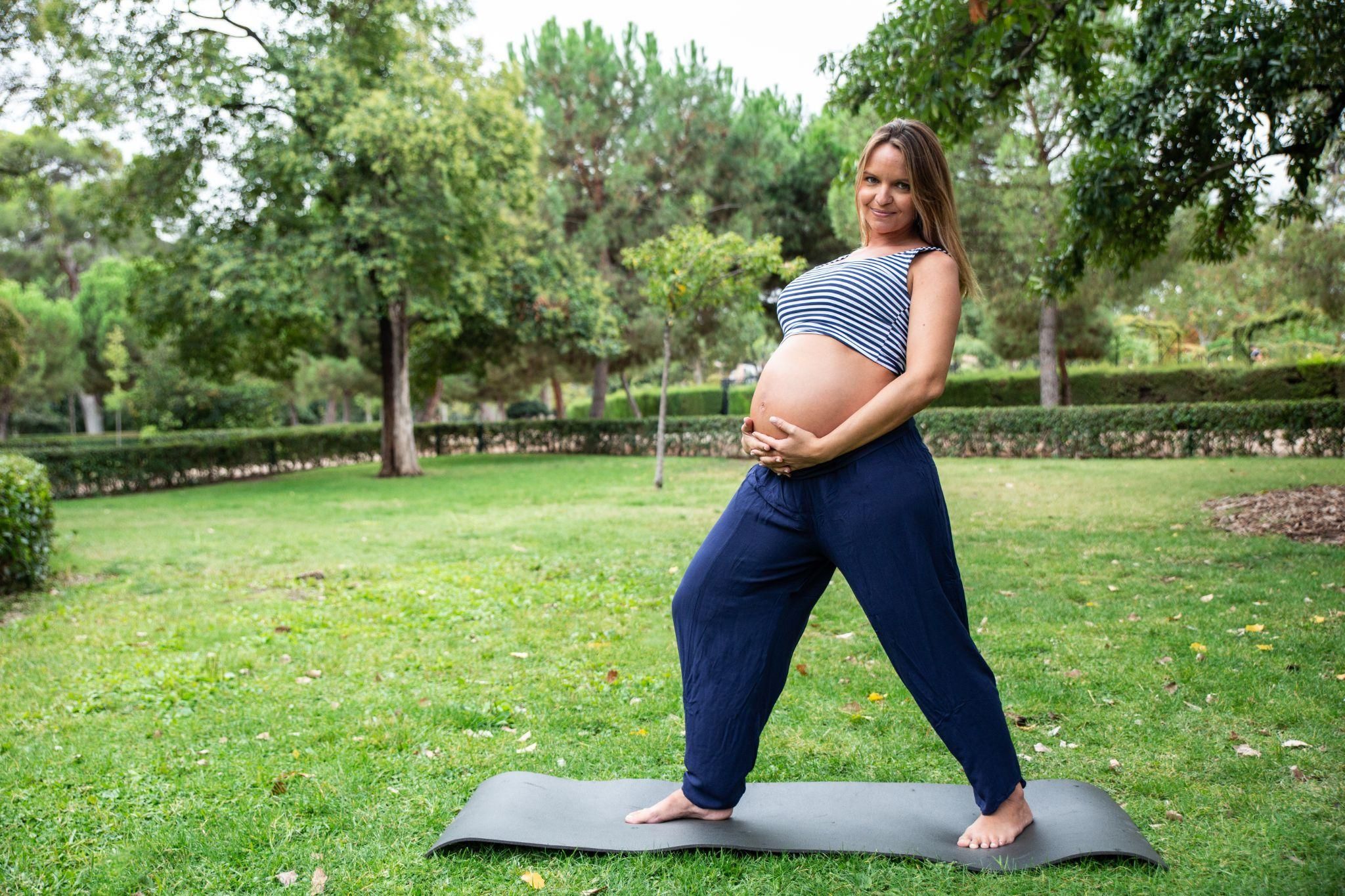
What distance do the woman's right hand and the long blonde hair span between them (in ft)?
2.07

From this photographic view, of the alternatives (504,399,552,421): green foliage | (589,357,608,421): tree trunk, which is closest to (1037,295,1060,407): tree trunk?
(589,357,608,421): tree trunk

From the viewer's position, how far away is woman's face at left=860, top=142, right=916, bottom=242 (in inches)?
90.4

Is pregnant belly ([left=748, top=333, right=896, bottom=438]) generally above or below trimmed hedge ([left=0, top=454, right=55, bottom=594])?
→ above

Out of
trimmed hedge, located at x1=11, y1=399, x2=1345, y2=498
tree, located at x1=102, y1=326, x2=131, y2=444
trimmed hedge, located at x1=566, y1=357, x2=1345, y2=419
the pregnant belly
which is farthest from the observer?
tree, located at x1=102, y1=326, x2=131, y2=444

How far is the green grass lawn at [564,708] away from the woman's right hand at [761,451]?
1057 mm

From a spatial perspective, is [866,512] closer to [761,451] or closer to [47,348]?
[761,451]

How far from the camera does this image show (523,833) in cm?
251

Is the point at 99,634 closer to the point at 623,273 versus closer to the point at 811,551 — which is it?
the point at 811,551

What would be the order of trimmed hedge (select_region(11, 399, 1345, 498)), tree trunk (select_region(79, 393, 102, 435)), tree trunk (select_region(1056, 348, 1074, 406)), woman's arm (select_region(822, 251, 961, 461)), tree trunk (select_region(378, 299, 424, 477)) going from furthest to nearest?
tree trunk (select_region(79, 393, 102, 435))
tree trunk (select_region(1056, 348, 1074, 406))
tree trunk (select_region(378, 299, 424, 477))
trimmed hedge (select_region(11, 399, 1345, 498))
woman's arm (select_region(822, 251, 961, 461))

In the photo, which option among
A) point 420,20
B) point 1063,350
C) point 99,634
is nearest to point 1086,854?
point 99,634

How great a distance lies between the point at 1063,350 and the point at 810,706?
68.7 ft

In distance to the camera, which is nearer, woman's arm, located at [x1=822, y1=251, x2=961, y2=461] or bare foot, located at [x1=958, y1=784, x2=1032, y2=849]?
woman's arm, located at [x1=822, y1=251, x2=961, y2=461]

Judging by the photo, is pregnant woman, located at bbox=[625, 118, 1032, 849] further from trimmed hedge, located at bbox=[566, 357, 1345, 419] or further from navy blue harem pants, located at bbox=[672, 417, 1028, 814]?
trimmed hedge, located at bbox=[566, 357, 1345, 419]

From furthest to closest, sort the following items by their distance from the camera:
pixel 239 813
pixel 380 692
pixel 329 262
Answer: pixel 329 262 → pixel 380 692 → pixel 239 813
